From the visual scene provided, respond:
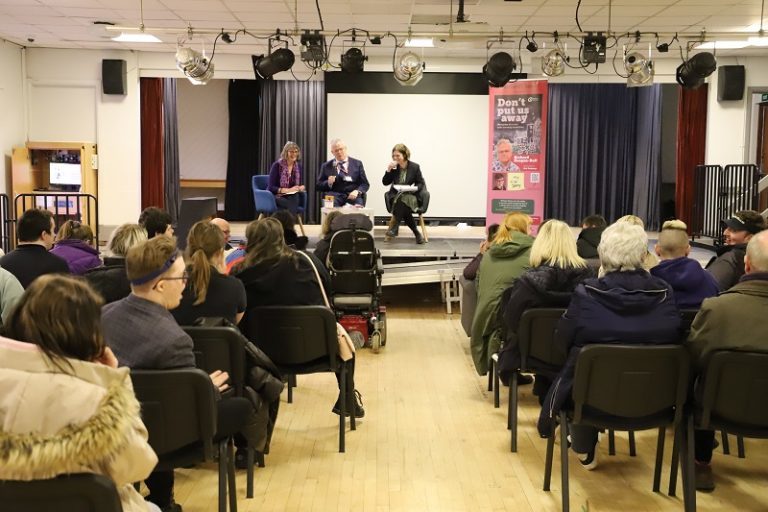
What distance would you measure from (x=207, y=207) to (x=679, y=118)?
25.0 ft

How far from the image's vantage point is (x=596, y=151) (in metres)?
14.5

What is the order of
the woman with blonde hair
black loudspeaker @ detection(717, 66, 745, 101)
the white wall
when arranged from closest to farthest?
1. the woman with blonde hair
2. the white wall
3. black loudspeaker @ detection(717, 66, 745, 101)

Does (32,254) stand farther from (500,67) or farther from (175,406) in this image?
(500,67)

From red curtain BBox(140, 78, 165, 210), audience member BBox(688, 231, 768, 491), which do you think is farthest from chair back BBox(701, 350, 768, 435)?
red curtain BBox(140, 78, 165, 210)

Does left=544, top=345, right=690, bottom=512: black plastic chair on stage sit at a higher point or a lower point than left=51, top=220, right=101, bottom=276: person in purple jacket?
lower

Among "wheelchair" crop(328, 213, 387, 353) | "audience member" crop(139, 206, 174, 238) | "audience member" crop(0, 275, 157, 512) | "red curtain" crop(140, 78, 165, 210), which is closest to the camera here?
"audience member" crop(0, 275, 157, 512)

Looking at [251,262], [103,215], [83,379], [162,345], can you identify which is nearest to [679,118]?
[103,215]

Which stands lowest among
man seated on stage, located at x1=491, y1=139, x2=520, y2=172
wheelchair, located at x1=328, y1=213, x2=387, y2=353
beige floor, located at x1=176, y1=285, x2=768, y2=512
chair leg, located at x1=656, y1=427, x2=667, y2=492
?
beige floor, located at x1=176, y1=285, x2=768, y2=512

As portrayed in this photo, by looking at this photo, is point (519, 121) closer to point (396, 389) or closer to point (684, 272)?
point (396, 389)

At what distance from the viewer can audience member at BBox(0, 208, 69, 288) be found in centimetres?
444

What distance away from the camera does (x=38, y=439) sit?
1.86 metres

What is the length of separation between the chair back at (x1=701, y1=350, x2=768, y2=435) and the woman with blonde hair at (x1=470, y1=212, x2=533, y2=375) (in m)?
1.96

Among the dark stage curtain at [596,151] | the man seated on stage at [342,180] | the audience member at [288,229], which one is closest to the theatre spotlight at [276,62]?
the man seated on stage at [342,180]

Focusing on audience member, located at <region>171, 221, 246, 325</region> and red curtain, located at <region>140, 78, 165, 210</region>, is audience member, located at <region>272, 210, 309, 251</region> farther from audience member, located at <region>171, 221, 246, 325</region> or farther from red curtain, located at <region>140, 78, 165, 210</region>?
red curtain, located at <region>140, 78, 165, 210</region>
